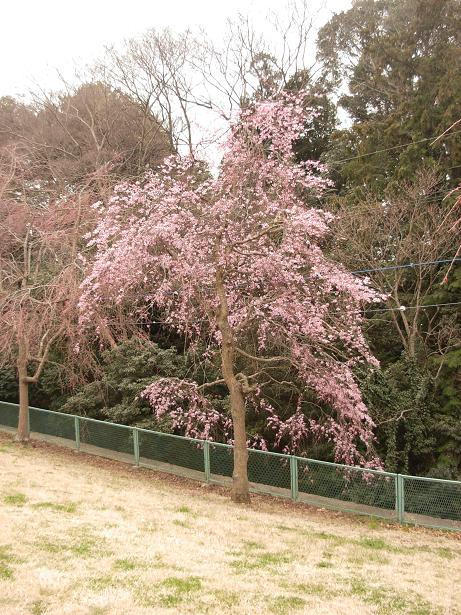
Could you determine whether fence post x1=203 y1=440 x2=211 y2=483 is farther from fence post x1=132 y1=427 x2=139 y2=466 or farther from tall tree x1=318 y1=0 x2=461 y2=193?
tall tree x1=318 y1=0 x2=461 y2=193

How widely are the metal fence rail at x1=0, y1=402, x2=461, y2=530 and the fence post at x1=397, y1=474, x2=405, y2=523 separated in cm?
2

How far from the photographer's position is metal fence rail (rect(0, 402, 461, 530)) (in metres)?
11.5

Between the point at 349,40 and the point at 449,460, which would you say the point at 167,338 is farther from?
the point at 349,40

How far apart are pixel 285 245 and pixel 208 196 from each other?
1994 millimetres

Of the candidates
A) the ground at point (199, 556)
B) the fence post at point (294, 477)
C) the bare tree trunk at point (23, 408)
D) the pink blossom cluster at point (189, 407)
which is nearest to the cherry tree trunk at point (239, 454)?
the ground at point (199, 556)

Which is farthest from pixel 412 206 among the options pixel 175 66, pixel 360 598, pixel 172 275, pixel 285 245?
pixel 175 66

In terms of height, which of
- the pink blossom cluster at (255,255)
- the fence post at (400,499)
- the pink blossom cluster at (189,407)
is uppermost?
the pink blossom cluster at (255,255)

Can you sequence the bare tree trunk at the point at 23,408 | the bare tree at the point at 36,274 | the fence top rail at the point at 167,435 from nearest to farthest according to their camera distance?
the fence top rail at the point at 167,435 < the bare tree at the point at 36,274 < the bare tree trunk at the point at 23,408

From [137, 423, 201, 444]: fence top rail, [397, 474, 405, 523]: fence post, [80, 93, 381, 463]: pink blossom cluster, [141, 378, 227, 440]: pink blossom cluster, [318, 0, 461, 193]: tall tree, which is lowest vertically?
[397, 474, 405, 523]: fence post

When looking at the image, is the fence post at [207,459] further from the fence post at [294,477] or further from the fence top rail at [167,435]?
the fence post at [294,477]

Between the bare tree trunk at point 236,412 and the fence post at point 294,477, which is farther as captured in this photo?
the fence post at point 294,477

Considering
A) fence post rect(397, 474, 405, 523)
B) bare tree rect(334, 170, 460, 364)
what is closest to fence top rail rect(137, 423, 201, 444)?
fence post rect(397, 474, 405, 523)

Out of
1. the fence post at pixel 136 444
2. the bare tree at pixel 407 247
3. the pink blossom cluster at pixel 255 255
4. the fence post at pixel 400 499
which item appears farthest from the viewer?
the bare tree at pixel 407 247

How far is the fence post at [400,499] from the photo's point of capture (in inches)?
461
